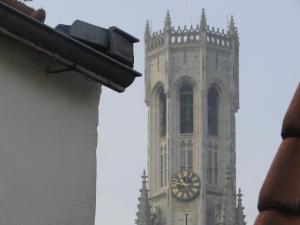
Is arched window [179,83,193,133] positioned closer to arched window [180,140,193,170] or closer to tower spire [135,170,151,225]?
arched window [180,140,193,170]

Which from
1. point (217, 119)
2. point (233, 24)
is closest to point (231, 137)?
point (217, 119)

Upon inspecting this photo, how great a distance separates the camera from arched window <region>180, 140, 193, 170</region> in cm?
9581

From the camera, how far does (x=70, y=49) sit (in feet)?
19.6

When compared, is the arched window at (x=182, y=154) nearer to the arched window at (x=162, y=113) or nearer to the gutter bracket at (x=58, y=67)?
the arched window at (x=162, y=113)

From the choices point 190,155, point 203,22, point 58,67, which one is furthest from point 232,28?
point 58,67

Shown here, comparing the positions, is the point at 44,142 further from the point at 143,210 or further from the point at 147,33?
the point at 147,33

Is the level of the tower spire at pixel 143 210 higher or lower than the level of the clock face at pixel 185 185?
lower

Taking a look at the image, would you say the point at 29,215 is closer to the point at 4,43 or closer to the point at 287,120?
the point at 4,43

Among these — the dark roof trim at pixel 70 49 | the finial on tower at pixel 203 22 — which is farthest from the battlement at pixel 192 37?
the dark roof trim at pixel 70 49

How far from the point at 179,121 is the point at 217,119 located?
2970 mm

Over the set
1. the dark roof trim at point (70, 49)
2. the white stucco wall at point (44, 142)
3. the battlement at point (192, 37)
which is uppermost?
the battlement at point (192, 37)

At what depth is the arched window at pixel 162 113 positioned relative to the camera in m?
96.2

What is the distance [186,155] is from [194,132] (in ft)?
6.66

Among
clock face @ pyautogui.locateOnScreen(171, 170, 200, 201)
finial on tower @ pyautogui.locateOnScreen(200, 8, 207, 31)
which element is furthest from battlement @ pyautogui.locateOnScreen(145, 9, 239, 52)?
clock face @ pyautogui.locateOnScreen(171, 170, 200, 201)
